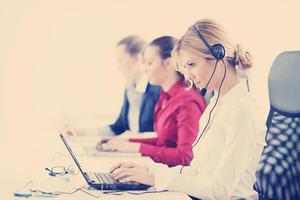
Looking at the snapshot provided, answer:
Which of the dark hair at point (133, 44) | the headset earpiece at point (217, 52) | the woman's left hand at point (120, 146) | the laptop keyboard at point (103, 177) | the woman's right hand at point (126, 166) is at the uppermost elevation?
the dark hair at point (133, 44)

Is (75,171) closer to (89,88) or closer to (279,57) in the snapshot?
(89,88)

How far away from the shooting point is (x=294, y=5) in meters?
1.78

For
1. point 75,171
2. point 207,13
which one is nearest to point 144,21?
point 207,13

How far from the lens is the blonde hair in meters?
1.70

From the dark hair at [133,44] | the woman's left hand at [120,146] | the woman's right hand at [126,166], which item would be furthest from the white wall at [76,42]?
the woman's right hand at [126,166]

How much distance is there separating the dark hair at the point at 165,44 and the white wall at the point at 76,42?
1.1 inches

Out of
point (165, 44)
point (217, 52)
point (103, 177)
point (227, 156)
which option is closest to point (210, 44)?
point (217, 52)

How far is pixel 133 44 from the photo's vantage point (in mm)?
1781

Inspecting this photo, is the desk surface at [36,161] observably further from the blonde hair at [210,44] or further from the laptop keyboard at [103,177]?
the blonde hair at [210,44]

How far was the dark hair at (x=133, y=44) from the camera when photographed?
1.77 meters

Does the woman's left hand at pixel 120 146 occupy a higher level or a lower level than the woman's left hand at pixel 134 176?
higher

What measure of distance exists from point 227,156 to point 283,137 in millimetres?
286

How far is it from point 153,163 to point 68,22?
753 mm

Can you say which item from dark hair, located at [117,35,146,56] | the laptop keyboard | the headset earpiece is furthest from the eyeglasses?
the headset earpiece
